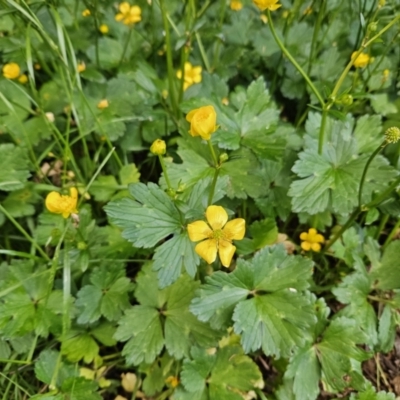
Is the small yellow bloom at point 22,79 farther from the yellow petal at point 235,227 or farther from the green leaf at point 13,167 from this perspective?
the yellow petal at point 235,227

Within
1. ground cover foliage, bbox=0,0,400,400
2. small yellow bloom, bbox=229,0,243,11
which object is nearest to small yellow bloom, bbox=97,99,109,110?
ground cover foliage, bbox=0,0,400,400

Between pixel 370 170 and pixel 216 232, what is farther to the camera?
pixel 370 170

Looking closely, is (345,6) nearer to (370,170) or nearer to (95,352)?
(370,170)

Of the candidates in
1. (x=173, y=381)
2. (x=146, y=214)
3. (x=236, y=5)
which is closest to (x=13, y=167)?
(x=146, y=214)

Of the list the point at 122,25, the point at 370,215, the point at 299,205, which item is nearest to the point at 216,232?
the point at 299,205

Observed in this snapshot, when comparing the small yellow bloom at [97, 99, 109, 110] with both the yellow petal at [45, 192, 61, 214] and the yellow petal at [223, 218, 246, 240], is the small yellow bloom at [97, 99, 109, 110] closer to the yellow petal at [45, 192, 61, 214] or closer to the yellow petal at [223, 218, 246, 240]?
the yellow petal at [45, 192, 61, 214]
